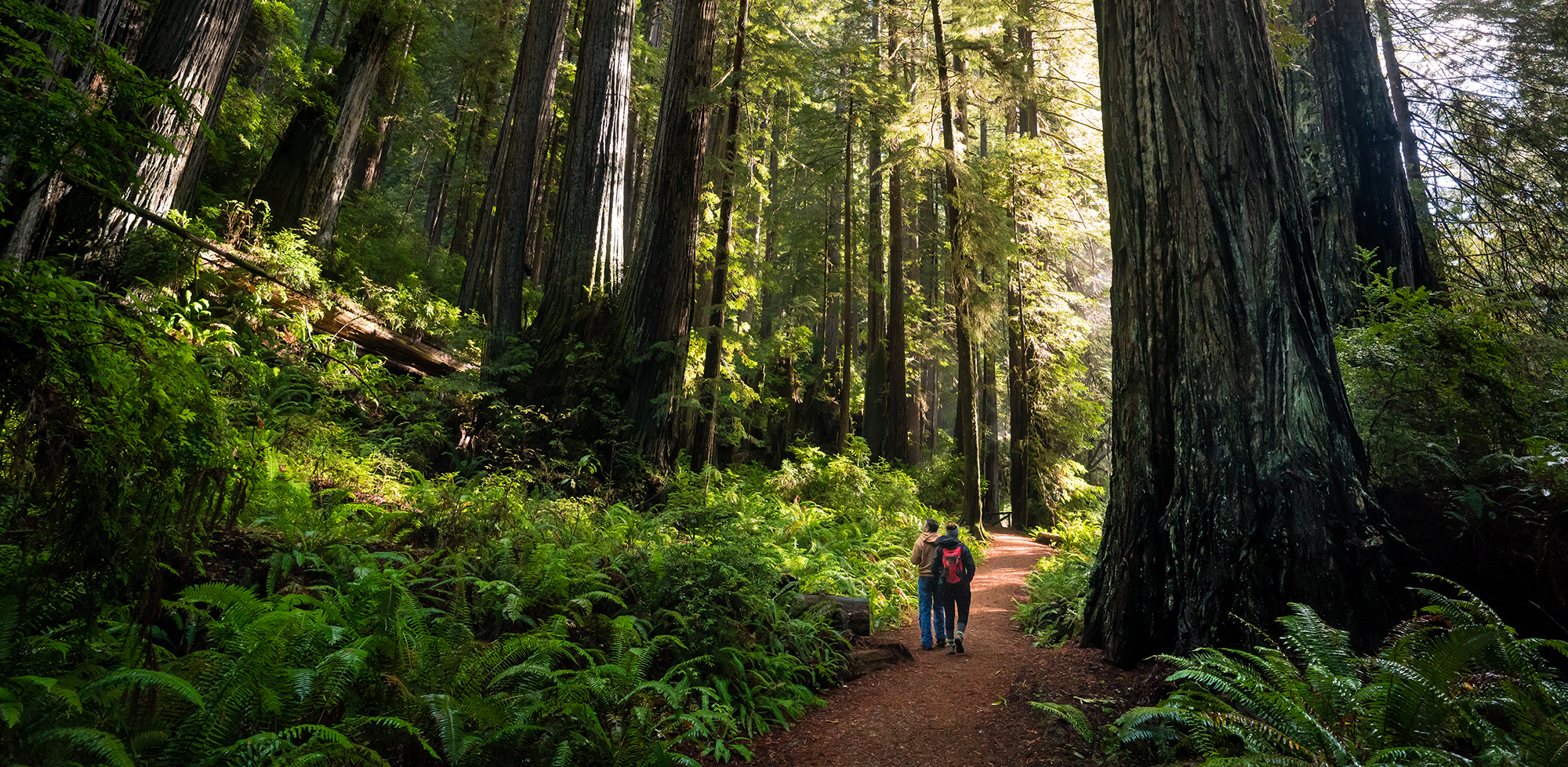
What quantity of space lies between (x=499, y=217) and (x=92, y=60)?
10.7m

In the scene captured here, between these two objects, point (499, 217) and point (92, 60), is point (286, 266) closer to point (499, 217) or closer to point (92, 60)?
point (499, 217)

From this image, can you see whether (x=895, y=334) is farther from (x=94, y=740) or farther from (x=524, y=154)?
(x=94, y=740)

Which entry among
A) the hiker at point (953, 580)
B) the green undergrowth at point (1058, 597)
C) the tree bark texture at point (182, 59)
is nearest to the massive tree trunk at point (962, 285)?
the green undergrowth at point (1058, 597)

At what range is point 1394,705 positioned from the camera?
245 centimetres

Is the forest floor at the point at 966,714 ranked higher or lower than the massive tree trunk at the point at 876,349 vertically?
lower

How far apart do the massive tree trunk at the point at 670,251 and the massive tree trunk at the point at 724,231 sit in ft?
2.08

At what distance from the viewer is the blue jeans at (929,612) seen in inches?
262

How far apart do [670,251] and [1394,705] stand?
27.2ft

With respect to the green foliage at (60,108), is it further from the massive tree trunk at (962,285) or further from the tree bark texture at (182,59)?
the massive tree trunk at (962,285)

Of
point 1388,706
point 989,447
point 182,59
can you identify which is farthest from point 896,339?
point 1388,706

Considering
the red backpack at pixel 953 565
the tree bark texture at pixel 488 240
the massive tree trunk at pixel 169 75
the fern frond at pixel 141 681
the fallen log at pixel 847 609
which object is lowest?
the fallen log at pixel 847 609

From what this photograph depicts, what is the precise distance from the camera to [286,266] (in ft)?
25.8

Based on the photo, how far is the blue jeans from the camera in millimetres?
6648

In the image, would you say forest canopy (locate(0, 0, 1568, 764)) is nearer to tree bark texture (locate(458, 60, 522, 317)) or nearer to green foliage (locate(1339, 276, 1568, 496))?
green foliage (locate(1339, 276, 1568, 496))
